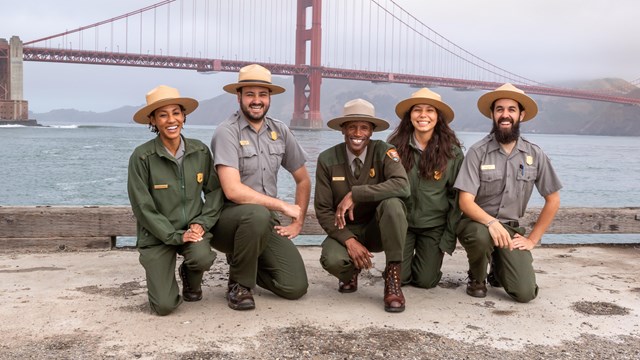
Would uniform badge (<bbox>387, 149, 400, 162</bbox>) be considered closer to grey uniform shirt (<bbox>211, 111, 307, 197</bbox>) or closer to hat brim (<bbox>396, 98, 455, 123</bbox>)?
hat brim (<bbox>396, 98, 455, 123</bbox>)

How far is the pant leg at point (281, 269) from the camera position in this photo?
141 inches

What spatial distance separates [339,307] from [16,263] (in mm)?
2217

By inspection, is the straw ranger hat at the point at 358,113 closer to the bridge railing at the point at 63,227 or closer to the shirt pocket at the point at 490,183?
the shirt pocket at the point at 490,183

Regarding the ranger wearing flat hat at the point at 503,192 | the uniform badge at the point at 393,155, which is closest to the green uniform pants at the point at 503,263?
the ranger wearing flat hat at the point at 503,192

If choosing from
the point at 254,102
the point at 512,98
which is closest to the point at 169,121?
the point at 254,102

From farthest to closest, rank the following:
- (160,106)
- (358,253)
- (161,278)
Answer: (358,253), (160,106), (161,278)

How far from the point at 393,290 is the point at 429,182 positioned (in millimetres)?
799

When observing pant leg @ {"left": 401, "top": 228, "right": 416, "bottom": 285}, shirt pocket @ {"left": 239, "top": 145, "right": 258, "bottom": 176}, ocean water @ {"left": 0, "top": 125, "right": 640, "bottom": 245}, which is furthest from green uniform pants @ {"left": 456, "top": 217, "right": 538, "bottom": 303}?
ocean water @ {"left": 0, "top": 125, "right": 640, "bottom": 245}

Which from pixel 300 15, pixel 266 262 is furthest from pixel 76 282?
pixel 300 15

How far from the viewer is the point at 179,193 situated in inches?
136

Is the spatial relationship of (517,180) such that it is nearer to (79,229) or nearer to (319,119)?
(79,229)

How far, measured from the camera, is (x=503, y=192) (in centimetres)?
380

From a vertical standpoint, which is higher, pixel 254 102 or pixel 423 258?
pixel 254 102

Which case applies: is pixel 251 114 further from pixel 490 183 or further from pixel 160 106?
pixel 490 183
